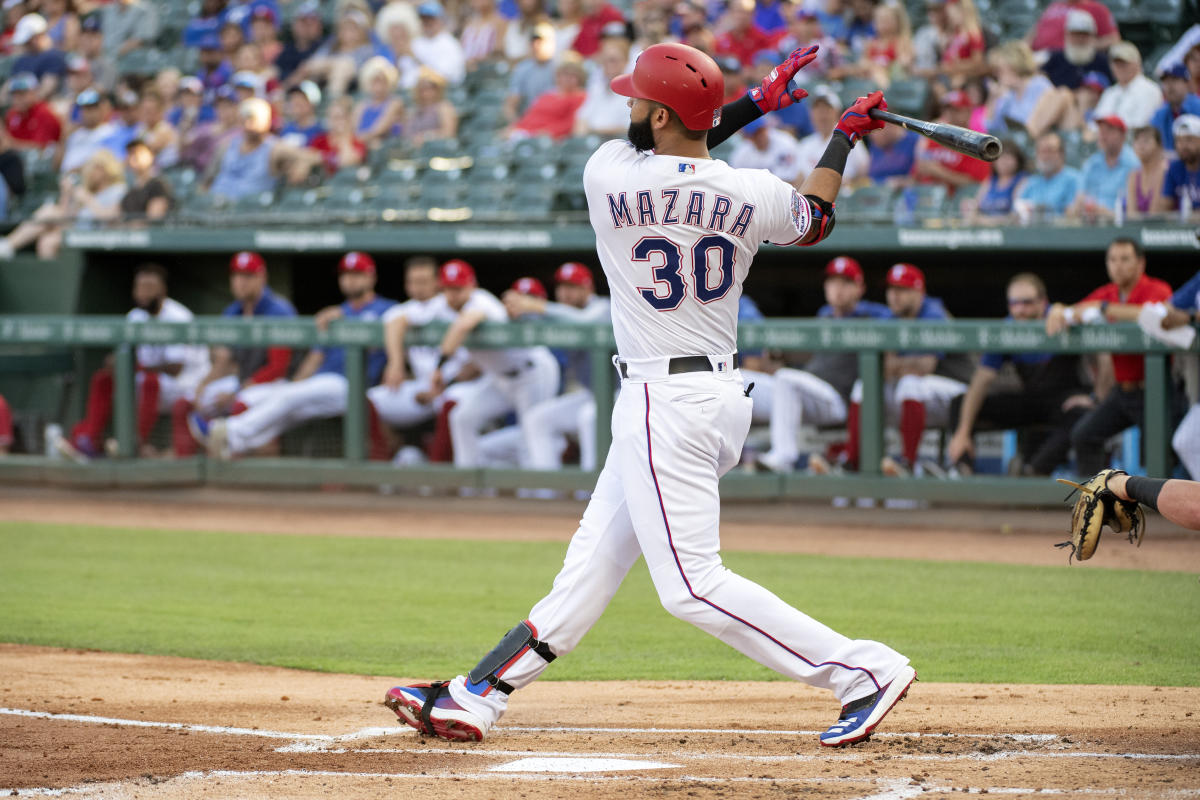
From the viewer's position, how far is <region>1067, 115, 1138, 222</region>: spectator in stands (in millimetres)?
8859

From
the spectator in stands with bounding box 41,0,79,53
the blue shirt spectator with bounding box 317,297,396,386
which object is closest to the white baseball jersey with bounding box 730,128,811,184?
the blue shirt spectator with bounding box 317,297,396,386

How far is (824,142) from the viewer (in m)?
10.1

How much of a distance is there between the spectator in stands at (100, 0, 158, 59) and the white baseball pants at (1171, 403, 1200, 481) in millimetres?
12380

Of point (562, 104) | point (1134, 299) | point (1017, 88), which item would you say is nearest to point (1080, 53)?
point (1017, 88)

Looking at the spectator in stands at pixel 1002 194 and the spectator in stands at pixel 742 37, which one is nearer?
the spectator in stands at pixel 1002 194

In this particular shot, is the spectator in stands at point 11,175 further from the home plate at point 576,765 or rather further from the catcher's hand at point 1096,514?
the catcher's hand at point 1096,514

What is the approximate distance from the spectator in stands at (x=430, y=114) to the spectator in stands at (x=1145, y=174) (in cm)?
563

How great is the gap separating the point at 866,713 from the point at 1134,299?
5.30m

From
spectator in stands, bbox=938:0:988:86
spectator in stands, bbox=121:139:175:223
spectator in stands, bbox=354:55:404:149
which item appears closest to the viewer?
spectator in stands, bbox=938:0:988:86

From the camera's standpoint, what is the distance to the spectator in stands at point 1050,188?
9094 millimetres

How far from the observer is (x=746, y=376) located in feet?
28.4

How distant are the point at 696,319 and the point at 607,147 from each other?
0.54 m

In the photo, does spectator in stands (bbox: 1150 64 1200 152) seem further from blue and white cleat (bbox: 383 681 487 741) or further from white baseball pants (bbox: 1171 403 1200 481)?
blue and white cleat (bbox: 383 681 487 741)

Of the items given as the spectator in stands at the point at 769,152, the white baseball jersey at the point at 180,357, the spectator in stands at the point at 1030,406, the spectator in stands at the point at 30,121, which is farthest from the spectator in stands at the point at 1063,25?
the spectator in stands at the point at 30,121
